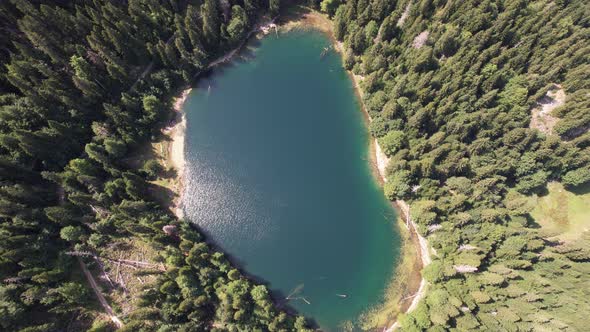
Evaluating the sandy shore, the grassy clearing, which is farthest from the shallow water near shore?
the grassy clearing

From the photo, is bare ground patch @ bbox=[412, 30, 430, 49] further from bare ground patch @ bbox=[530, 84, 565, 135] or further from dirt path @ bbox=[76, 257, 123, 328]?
dirt path @ bbox=[76, 257, 123, 328]

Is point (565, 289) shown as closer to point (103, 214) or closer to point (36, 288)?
point (103, 214)

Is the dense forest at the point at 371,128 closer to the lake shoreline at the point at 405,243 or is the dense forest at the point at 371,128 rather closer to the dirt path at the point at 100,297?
the dirt path at the point at 100,297

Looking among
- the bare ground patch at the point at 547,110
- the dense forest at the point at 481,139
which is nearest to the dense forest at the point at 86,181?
the dense forest at the point at 481,139

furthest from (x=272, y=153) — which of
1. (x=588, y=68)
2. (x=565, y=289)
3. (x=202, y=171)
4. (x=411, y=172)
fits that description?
(x=588, y=68)

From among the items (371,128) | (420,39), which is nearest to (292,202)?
(371,128)

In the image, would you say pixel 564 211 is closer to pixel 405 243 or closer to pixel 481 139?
pixel 481 139
